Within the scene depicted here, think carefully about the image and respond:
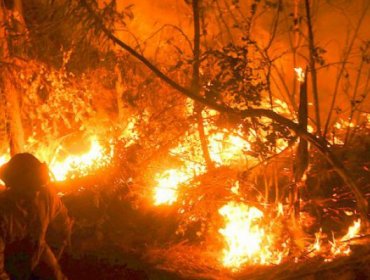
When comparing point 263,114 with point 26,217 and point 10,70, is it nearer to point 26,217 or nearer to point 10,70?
point 26,217

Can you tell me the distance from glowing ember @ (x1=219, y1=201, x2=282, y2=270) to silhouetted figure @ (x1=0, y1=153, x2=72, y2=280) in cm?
339

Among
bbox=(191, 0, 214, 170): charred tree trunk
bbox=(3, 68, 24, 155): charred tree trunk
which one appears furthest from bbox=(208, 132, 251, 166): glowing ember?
bbox=(3, 68, 24, 155): charred tree trunk

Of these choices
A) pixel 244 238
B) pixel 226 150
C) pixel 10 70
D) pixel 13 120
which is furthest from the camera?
pixel 13 120

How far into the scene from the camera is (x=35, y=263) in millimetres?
4477

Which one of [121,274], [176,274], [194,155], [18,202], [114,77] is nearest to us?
[18,202]

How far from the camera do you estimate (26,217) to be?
171 inches

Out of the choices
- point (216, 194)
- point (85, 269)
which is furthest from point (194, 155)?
point (85, 269)

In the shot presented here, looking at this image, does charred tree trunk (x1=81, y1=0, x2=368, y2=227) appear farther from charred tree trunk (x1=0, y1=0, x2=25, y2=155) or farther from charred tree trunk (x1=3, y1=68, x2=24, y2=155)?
charred tree trunk (x1=3, y1=68, x2=24, y2=155)

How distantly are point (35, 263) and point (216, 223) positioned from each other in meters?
3.86

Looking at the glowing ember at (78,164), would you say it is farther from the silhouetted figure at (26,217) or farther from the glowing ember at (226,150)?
the silhouetted figure at (26,217)

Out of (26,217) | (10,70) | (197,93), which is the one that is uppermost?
(10,70)

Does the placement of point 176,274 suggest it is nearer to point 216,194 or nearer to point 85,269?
point 216,194

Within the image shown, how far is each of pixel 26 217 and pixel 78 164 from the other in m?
6.59

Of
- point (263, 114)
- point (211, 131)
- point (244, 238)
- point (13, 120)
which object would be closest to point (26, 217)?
point (263, 114)
